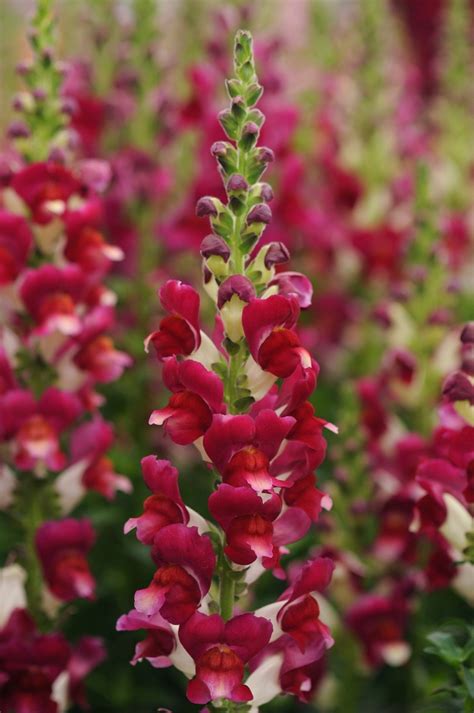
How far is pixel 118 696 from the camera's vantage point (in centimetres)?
199

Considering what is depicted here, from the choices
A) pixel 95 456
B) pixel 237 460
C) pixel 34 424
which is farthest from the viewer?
pixel 95 456

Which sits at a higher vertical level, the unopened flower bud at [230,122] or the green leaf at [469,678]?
the unopened flower bud at [230,122]

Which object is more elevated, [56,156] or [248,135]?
[248,135]

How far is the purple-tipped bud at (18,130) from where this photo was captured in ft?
5.19

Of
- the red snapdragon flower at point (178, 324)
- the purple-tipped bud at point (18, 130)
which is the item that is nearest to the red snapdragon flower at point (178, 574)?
the red snapdragon flower at point (178, 324)

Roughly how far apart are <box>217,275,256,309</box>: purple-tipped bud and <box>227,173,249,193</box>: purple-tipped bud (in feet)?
0.29

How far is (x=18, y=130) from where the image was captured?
1585 mm

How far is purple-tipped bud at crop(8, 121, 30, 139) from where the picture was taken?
1582 millimetres

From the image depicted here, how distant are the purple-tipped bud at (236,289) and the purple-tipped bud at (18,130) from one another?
0.64m

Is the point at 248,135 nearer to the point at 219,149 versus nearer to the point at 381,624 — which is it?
the point at 219,149

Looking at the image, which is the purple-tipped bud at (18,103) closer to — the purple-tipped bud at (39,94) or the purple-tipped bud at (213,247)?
the purple-tipped bud at (39,94)

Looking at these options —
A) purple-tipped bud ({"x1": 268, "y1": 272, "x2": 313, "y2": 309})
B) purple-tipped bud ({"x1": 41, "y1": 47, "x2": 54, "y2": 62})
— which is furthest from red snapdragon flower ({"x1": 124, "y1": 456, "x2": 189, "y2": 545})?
purple-tipped bud ({"x1": 41, "y1": 47, "x2": 54, "y2": 62})

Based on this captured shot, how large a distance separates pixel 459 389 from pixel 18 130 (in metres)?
0.78

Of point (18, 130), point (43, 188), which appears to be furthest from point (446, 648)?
point (18, 130)
